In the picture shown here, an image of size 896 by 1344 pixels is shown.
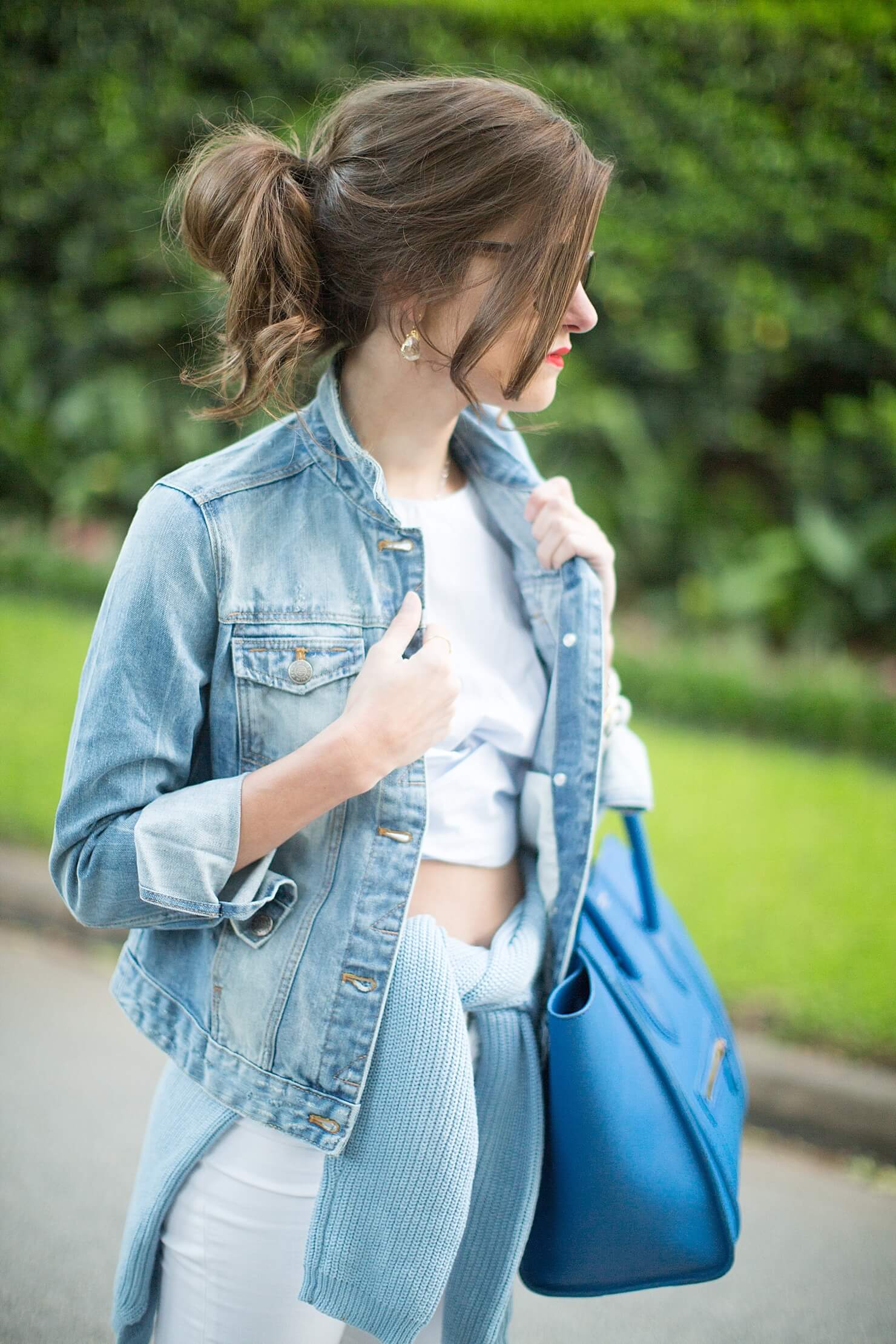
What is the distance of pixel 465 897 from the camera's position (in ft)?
4.98

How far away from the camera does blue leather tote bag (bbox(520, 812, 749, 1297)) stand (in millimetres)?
1386

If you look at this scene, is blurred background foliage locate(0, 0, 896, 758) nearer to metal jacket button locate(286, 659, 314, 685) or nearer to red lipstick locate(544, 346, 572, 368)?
red lipstick locate(544, 346, 572, 368)

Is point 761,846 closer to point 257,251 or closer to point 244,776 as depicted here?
point 244,776

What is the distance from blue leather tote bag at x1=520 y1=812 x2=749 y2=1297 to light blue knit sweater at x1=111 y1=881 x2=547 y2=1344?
2.0 inches

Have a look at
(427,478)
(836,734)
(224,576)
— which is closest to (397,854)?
(224,576)

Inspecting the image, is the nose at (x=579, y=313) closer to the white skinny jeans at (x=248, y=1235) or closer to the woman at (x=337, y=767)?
the woman at (x=337, y=767)

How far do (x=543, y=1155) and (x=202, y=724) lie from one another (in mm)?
733

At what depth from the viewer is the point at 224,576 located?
1317 millimetres

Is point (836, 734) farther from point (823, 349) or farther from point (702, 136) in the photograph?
point (702, 136)

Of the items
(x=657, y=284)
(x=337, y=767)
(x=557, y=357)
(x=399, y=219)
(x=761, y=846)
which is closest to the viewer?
(x=337, y=767)

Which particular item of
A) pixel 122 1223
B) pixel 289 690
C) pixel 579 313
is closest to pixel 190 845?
pixel 289 690

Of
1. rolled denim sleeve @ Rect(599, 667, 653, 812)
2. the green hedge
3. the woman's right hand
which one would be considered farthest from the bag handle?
the green hedge

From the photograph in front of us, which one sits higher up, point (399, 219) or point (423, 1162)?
point (399, 219)

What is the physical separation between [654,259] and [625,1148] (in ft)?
19.2
